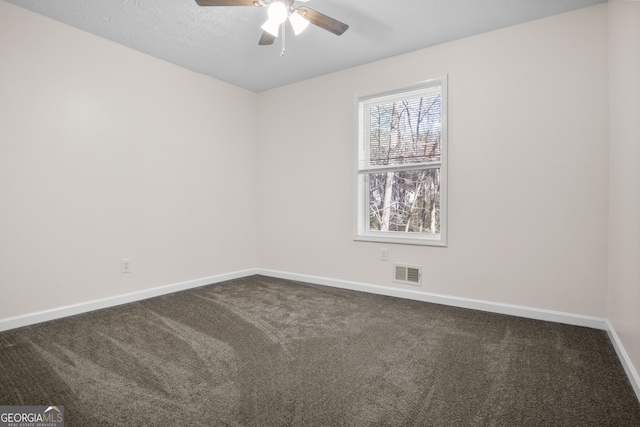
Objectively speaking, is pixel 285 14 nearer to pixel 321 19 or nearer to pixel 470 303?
pixel 321 19

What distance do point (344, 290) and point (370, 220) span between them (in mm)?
841

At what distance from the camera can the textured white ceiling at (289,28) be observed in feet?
8.36

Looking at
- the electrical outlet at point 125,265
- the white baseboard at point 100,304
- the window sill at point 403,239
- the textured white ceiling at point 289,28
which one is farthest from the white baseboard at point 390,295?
the textured white ceiling at point 289,28

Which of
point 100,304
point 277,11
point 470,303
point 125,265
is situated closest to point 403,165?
point 470,303

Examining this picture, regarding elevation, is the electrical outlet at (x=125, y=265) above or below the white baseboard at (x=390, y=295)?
above

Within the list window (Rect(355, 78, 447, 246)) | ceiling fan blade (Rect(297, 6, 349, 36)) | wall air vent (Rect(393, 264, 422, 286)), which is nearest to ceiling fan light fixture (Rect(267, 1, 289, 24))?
ceiling fan blade (Rect(297, 6, 349, 36))

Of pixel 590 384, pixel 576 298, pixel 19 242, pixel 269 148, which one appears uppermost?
pixel 269 148

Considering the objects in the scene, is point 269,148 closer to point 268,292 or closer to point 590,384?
point 268,292

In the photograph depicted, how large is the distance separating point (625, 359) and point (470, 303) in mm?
1211

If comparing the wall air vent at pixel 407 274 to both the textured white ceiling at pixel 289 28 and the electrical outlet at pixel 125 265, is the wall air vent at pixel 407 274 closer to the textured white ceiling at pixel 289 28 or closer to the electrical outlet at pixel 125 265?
the textured white ceiling at pixel 289 28

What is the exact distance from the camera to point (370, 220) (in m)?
3.78

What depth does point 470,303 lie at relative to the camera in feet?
10.0

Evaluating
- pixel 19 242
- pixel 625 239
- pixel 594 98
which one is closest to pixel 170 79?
pixel 19 242

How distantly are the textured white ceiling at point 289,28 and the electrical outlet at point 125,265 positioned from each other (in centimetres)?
207
